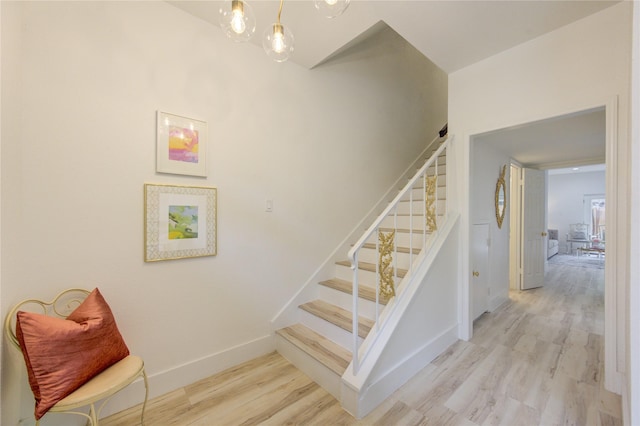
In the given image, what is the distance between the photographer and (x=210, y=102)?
76.0 inches

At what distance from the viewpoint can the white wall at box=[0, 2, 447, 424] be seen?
1.33 metres

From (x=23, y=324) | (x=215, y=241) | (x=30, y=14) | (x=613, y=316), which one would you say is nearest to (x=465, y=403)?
(x=613, y=316)

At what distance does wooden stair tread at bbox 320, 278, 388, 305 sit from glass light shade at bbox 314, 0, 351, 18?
6.21 feet

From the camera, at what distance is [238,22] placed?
1.15m

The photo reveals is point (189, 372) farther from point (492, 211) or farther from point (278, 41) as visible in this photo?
point (492, 211)

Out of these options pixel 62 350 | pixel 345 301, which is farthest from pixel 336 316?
pixel 62 350

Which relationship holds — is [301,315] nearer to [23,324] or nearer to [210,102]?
[23,324]

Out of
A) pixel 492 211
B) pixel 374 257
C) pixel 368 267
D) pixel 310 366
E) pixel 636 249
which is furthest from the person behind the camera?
pixel 492 211

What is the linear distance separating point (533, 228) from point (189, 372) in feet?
17.7

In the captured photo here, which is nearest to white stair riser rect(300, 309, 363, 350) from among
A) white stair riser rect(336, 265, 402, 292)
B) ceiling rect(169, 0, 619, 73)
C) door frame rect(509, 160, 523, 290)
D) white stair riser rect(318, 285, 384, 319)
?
white stair riser rect(318, 285, 384, 319)

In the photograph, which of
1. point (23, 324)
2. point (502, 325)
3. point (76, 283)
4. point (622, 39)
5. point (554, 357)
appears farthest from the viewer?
point (502, 325)

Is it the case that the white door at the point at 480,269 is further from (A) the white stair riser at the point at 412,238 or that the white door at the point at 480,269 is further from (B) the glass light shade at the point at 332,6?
(B) the glass light shade at the point at 332,6

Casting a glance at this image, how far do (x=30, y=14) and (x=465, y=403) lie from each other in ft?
11.3

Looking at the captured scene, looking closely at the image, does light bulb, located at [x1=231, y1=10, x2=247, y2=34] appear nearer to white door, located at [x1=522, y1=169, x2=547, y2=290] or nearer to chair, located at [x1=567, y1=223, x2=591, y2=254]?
white door, located at [x1=522, y1=169, x2=547, y2=290]
